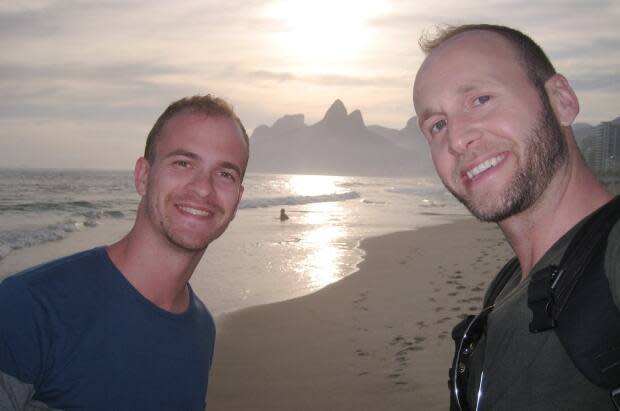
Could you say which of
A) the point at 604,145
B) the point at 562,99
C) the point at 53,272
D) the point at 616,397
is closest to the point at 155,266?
the point at 53,272

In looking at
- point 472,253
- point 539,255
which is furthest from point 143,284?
point 472,253

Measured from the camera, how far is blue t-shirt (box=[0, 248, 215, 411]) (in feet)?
6.18

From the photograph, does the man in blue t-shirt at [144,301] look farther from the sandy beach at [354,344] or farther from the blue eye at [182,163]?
the sandy beach at [354,344]

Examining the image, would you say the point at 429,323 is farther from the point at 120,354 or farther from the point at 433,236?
the point at 433,236

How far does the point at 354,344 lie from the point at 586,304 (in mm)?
5610

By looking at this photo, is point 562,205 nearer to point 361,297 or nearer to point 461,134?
point 461,134

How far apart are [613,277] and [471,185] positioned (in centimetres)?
72

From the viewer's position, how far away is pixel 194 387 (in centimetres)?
239

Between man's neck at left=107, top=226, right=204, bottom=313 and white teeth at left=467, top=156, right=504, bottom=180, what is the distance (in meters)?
1.53

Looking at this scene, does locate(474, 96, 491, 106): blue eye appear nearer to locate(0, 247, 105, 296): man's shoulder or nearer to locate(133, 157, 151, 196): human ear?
locate(133, 157, 151, 196): human ear

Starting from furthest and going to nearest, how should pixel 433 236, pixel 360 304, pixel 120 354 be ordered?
pixel 433 236, pixel 360 304, pixel 120 354

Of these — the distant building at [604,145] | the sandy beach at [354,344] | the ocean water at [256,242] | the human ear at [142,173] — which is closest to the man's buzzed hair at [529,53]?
the human ear at [142,173]

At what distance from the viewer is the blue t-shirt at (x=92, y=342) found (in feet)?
6.18

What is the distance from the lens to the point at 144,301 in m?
2.27
